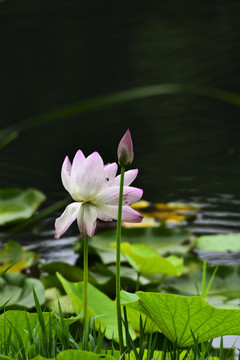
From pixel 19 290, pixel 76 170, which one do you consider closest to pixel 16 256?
pixel 19 290

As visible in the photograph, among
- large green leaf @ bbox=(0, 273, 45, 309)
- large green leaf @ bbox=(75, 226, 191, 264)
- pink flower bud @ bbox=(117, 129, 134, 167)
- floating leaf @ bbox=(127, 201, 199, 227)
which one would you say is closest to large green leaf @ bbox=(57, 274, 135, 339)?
large green leaf @ bbox=(0, 273, 45, 309)

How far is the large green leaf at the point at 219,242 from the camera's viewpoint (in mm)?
1593

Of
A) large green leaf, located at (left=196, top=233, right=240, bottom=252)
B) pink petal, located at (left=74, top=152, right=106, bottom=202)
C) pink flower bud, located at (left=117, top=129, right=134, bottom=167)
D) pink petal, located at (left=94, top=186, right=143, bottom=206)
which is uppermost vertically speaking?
pink flower bud, located at (left=117, top=129, right=134, bottom=167)

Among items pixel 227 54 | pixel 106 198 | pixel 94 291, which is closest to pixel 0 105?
pixel 227 54

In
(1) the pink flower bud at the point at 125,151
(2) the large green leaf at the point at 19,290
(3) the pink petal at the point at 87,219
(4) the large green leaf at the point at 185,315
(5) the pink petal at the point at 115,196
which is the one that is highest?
(1) the pink flower bud at the point at 125,151

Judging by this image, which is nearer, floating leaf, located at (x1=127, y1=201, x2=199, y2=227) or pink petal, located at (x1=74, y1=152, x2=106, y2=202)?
pink petal, located at (x1=74, y1=152, x2=106, y2=202)

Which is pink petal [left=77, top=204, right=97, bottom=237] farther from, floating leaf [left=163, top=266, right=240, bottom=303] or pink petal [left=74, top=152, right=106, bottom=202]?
floating leaf [left=163, top=266, right=240, bottom=303]

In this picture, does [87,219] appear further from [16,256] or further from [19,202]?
[19,202]

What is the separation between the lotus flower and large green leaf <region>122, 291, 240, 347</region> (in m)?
0.09

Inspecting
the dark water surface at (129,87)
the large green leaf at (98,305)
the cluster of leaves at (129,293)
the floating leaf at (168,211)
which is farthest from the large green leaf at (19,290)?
Answer: the floating leaf at (168,211)

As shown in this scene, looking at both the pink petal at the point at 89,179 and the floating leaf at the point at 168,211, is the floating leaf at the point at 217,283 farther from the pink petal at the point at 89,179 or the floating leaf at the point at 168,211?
the pink petal at the point at 89,179

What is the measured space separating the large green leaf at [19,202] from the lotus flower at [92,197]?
1173mm

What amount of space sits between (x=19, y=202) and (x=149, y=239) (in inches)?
18.3

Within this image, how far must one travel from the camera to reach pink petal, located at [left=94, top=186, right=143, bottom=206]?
2.23 feet
